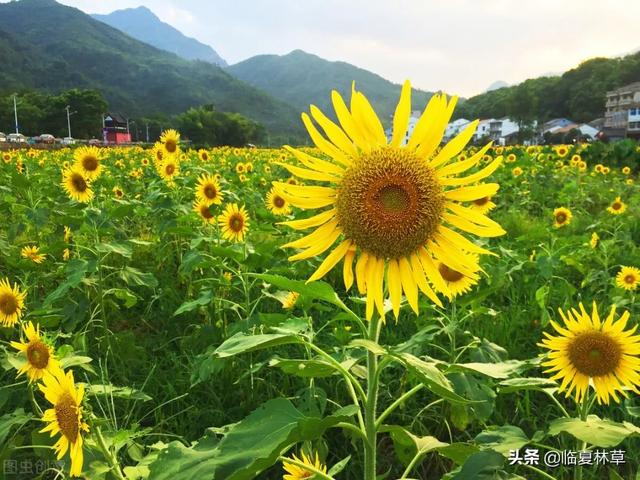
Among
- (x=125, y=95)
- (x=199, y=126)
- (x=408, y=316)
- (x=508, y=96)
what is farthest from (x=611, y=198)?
(x=125, y=95)

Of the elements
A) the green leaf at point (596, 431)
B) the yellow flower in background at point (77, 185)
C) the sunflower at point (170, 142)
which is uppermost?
the sunflower at point (170, 142)

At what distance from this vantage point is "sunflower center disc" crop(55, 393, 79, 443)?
1.76m

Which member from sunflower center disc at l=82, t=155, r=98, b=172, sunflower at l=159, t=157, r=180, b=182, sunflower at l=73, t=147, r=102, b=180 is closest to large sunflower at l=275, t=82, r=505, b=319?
sunflower at l=73, t=147, r=102, b=180

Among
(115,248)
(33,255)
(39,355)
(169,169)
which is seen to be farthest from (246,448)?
(169,169)

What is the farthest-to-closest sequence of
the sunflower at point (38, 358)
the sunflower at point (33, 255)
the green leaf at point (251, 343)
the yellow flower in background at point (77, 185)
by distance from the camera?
the yellow flower in background at point (77, 185), the sunflower at point (33, 255), the sunflower at point (38, 358), the green leaf at point (251, 343)

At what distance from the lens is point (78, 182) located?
452 cm

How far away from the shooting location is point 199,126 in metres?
52.6

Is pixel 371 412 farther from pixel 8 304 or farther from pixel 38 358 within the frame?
pixel 8 304

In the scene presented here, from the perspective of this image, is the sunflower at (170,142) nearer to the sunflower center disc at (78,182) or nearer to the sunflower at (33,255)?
the sunflower center disc at (78,182)

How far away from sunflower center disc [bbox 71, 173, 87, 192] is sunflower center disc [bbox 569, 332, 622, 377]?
4079 mm

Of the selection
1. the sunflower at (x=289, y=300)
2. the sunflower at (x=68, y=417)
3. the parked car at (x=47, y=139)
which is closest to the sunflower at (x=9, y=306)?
the sunflower at (x=68, y=417)

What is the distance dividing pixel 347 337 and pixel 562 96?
9979cm

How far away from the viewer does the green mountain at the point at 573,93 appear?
86.0 m

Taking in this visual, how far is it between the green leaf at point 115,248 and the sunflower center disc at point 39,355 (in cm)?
105
